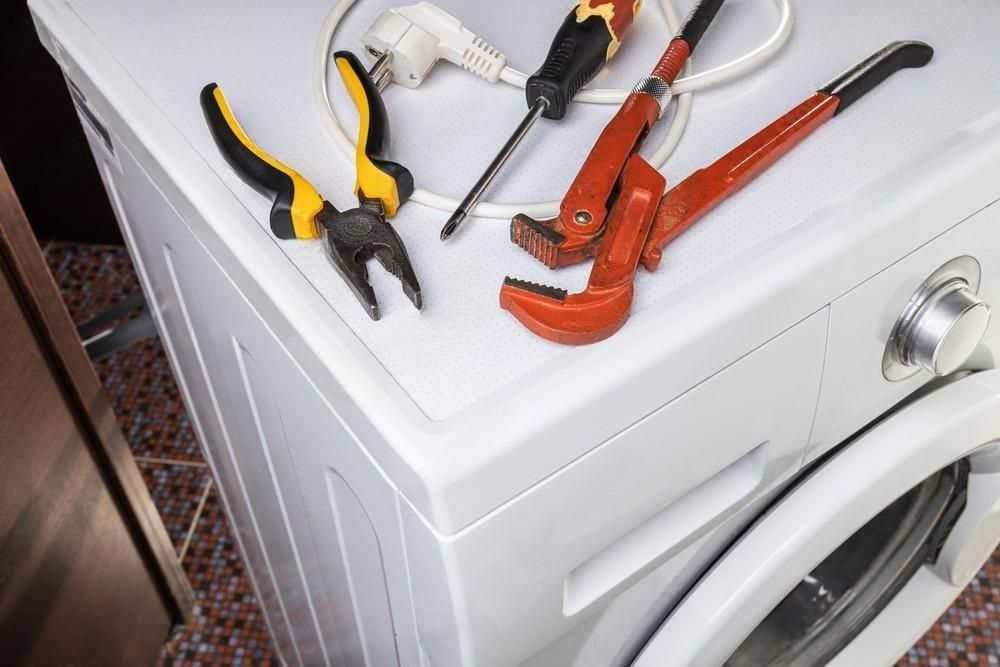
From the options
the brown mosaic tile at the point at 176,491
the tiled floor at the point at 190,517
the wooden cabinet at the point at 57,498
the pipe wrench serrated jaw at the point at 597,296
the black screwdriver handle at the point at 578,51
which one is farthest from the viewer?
the brown mosaic tile at the point at 176,491

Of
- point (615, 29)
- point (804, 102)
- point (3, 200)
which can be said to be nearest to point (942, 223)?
point (804, 102)

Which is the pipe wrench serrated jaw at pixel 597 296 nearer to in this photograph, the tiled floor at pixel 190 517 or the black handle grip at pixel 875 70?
the black handle grip at pixel 875 70

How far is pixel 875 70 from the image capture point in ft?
1.91

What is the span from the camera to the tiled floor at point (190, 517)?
126cm

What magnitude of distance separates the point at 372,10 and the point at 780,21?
0.25 metres

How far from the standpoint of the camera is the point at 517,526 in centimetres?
48

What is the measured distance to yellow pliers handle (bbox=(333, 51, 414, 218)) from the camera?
20.7 inches

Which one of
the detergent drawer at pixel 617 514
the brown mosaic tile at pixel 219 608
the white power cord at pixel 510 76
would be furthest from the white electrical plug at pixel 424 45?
the brown mosaic tile at pixel 219 608

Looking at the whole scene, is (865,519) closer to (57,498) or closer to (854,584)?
(854,584)

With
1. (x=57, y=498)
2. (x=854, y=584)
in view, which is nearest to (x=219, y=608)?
(x=57, y=498)

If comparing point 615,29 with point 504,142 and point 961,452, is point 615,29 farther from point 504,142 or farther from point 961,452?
point 961,452

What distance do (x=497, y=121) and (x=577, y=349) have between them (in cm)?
18

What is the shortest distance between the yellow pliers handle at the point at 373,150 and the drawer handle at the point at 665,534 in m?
0.22

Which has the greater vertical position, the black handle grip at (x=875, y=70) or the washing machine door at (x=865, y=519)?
the black handle grip at (x=875, y=70)
